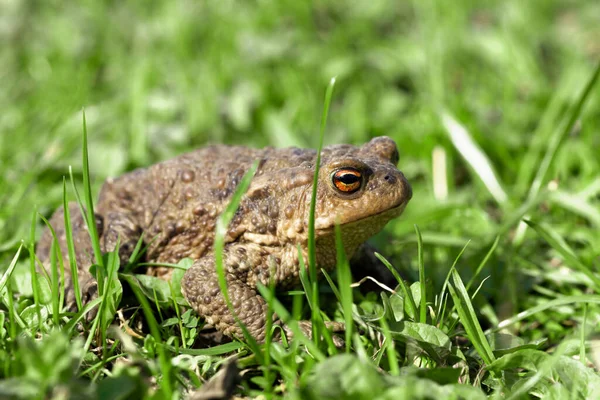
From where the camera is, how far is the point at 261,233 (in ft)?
10.1

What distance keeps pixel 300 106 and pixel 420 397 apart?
3.83m

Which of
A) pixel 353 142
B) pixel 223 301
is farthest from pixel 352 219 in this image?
pixel 353 142

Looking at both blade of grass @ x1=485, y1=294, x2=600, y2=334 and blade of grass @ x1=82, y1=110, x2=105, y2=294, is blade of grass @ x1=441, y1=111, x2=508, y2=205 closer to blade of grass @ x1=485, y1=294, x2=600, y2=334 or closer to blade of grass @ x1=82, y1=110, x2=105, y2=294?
blade of grass @ x1=485, y1=294, x2=600, y2=334

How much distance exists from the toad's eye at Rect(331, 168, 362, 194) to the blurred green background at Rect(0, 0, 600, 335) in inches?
36.0

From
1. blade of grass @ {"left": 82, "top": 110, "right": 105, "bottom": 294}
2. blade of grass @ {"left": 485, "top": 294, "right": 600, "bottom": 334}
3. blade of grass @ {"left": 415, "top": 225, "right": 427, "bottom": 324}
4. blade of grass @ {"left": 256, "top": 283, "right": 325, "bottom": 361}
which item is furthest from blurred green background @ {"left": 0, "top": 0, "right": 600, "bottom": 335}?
blade of grass @ {"left": 256, "top": 283, "right": 325, "bottom": 361}

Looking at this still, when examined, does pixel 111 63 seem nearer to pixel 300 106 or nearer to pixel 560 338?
pixel 300 106

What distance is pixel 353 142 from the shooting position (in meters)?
5.22

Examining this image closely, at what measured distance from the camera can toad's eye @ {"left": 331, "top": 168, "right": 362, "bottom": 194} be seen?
286 cm

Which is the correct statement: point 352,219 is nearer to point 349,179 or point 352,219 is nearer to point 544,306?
point 349,179

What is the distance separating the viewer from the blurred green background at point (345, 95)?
4105 mm

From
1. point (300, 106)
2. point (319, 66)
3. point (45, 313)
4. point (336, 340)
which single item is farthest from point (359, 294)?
point (319, 66)

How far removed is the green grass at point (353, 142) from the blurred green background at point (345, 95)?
0.02 m

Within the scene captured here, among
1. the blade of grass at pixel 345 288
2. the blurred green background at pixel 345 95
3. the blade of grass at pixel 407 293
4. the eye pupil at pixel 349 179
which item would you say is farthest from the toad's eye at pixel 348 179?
the blurred green background at pixel 345 95

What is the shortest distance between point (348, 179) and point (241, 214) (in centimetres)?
60
